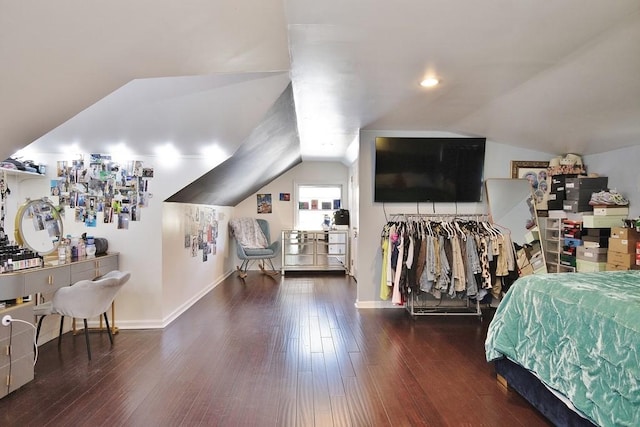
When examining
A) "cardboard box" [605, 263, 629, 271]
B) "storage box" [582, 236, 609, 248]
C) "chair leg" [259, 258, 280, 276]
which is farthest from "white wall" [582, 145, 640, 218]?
"chair leg" [259, 258, 280, 276]

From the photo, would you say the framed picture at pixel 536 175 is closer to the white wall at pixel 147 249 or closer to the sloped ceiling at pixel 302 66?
the sloped ceiling at pixel 302 66

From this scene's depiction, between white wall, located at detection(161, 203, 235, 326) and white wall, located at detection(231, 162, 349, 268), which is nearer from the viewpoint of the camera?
white wall, located at detection(161, 203, 235, 326)

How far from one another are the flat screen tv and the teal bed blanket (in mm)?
2076

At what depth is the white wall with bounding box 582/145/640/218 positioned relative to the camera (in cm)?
353

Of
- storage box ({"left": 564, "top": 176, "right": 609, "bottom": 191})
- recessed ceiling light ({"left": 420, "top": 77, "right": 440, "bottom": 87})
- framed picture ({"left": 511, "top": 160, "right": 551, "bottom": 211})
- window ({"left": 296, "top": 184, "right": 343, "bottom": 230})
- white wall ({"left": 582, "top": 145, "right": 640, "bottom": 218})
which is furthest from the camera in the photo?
window ({"left": 296, "top": 184, "right": 343, "bottom": 230})

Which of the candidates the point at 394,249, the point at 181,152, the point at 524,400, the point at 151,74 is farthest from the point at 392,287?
the point at 151,74

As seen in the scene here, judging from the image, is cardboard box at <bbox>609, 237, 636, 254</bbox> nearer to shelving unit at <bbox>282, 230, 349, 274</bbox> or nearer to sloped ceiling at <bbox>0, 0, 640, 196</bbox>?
sloped ceiling at <bbox>0, 0, 640, 196</bbox>

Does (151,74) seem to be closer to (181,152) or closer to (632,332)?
(181,152)

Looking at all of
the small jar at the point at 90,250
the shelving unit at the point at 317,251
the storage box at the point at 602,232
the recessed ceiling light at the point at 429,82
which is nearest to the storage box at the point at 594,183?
the storage box at the point at 602,232

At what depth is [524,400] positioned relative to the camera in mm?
2316

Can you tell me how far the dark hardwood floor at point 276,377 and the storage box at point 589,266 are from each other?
1.28m

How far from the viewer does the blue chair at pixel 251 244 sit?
660 cm

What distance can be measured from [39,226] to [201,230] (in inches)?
81.6

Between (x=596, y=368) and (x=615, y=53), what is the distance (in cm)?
197
